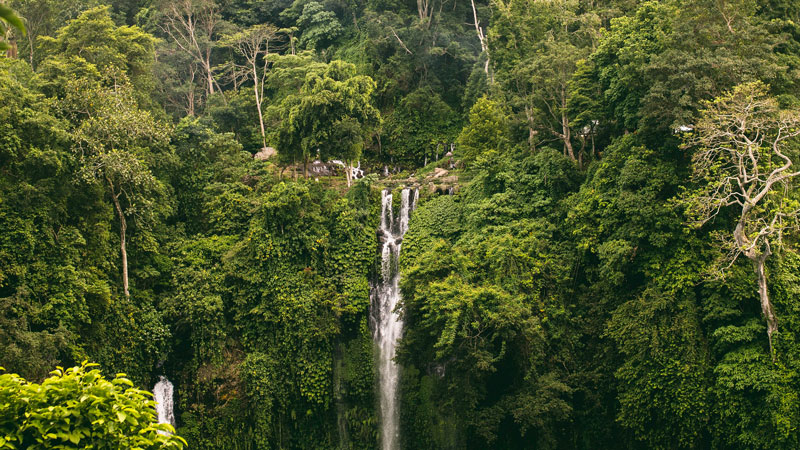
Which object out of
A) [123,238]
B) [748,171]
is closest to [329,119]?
[123,238]

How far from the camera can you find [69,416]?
19.6 feet

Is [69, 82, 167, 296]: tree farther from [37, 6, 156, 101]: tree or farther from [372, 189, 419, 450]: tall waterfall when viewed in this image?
[372, 189, 419, 450]: tall waterfall

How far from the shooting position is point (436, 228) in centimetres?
1977

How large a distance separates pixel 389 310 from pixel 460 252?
362 cm

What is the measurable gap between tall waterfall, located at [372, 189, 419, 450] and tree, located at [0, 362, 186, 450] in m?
10.6

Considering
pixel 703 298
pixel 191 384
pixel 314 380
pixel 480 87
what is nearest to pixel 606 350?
pixel 703 298

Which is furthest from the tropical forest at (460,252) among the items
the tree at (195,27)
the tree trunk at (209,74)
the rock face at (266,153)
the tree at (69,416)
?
the tree at (195,27)

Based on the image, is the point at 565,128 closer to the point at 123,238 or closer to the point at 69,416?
the point at 123,238

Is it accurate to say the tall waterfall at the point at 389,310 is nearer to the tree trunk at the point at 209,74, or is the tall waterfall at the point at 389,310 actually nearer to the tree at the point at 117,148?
the tree at the point at 117,148

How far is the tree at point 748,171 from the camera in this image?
43.5ft

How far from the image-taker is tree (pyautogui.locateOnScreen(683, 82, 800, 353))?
13273mm

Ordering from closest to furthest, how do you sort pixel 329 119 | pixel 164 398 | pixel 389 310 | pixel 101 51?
pixel 164 398 → pixel 389 310 → pixel 329 119 → pixel 101 51

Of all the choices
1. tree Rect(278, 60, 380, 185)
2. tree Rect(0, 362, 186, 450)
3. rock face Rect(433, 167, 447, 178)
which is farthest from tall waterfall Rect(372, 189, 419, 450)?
A: tree Rect(0, 362, 186, 450)

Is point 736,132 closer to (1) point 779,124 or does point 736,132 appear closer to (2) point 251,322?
(1) point 779,124
